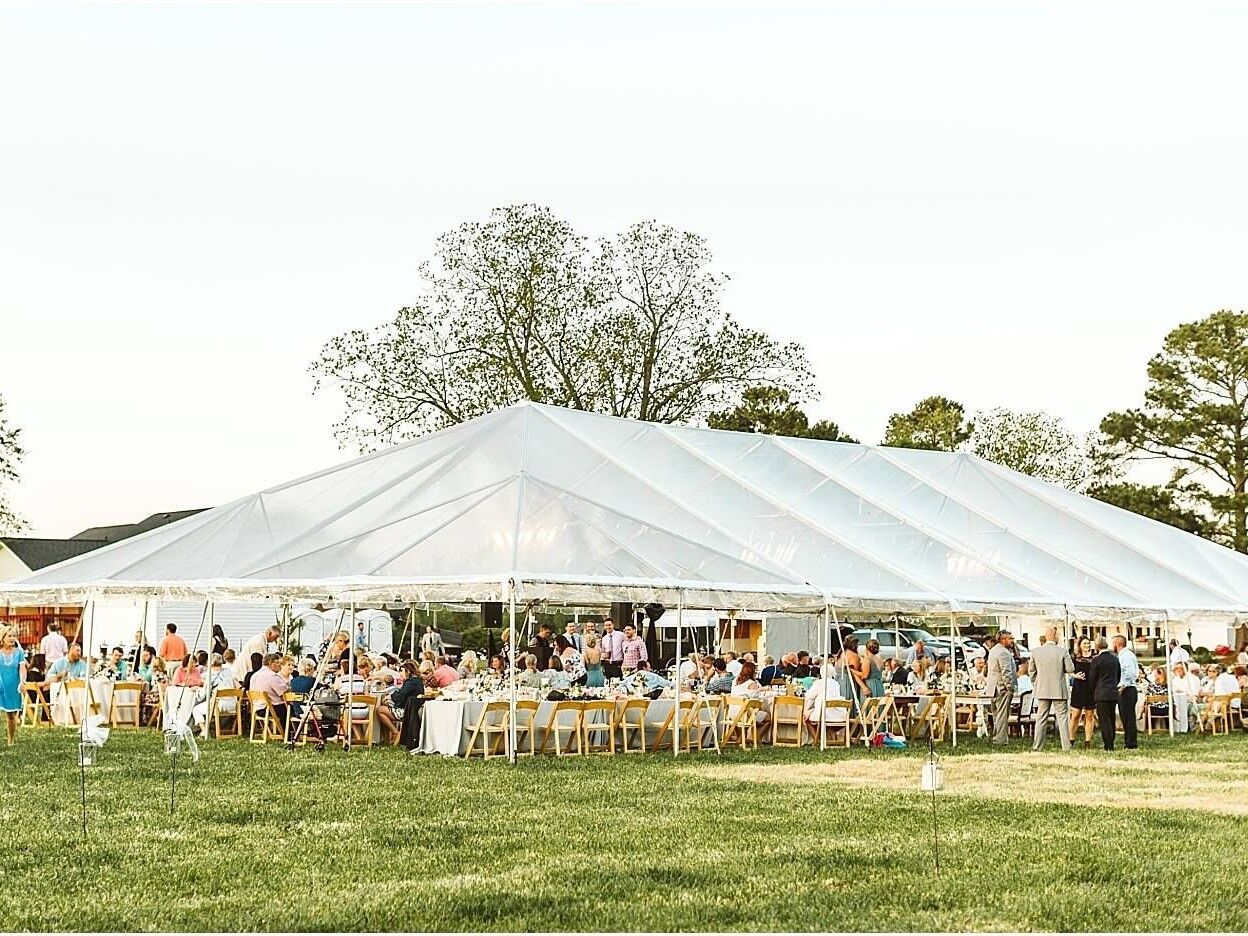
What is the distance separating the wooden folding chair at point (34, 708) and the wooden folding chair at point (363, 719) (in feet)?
19.7

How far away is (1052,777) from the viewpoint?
15633 millimetres

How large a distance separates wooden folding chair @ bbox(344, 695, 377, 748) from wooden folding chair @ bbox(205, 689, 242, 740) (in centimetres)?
178

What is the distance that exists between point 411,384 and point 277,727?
1880cm

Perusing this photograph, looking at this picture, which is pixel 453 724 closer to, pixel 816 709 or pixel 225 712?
pixel 816 709

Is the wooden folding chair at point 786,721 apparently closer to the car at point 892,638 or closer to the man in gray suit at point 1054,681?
the man in gray suit at point 1054,681

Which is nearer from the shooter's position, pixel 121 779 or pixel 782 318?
pixel 121 779

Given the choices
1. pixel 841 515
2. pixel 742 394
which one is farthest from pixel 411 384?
pixel 841 515

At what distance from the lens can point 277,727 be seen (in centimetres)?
2022

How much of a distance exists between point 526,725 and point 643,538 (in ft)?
9.13

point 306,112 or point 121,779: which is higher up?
point 306,112

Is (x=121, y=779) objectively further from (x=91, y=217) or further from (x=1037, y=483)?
(x=1037, y=483)

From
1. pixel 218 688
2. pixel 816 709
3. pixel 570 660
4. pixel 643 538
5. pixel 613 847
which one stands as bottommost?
pixel 613 847

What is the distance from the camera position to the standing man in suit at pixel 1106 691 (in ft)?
64.9

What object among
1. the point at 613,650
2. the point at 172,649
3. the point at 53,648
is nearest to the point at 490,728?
the point at 172,649
